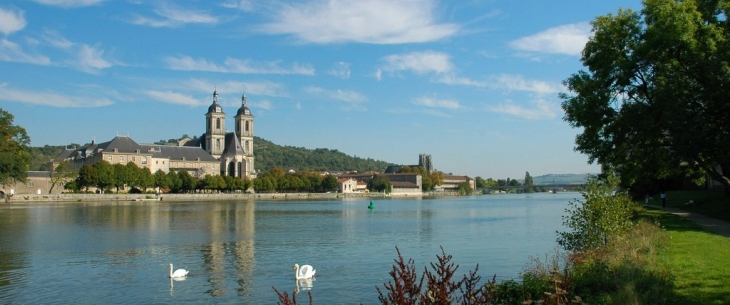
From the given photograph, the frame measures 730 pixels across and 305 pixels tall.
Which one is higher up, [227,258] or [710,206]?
[710,206]

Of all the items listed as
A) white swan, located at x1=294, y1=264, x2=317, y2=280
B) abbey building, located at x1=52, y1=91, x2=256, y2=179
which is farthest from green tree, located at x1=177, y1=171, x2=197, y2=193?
white swan, located at x1=294, y1=264, x2=317, y2=280

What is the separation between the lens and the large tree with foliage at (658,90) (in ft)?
78.6

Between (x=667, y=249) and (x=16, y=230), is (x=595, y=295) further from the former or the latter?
(x=16, y=230)

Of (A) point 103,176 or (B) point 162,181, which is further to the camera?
(B) point 162,181

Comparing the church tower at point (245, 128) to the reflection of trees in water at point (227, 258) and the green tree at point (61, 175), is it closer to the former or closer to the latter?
the green tree at point (61, 175)

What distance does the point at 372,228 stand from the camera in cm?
3847

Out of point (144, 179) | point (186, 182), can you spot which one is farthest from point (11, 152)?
point (186, 182)

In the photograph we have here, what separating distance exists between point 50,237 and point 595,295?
28.5 metres

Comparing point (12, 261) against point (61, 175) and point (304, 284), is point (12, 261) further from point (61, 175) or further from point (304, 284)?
→ point (61, 175)

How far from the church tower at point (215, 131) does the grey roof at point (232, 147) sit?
174cm

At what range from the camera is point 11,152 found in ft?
239

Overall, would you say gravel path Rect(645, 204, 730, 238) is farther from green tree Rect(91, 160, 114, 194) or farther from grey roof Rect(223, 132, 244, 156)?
grey roof Rect(223, 132, 244, 156)

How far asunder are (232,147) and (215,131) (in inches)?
261

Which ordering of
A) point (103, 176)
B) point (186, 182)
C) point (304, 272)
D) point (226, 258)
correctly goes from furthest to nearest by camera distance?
1. point (186, 182)
2. point (103, 176)
3. point (226, 258)
4. point (304, 272)
